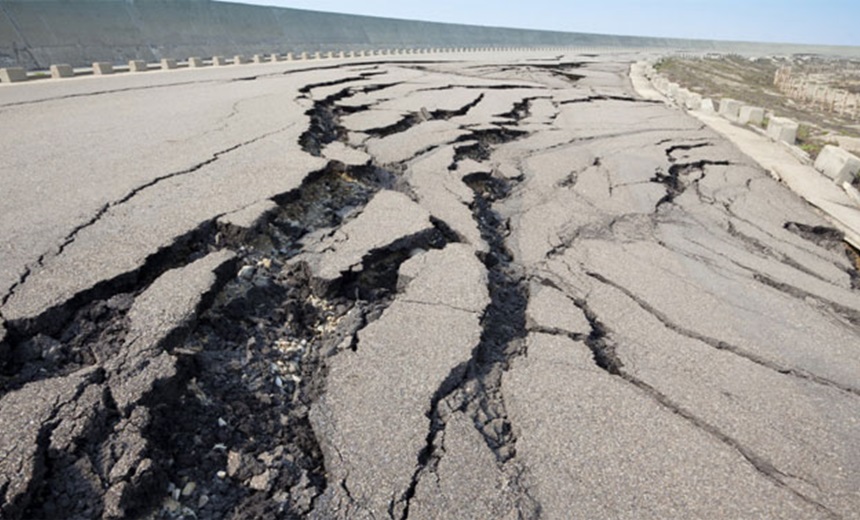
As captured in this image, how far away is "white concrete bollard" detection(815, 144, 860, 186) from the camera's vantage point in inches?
214

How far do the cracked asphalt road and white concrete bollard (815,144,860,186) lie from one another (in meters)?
1.41

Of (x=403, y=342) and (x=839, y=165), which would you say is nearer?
(x=403, y=342)

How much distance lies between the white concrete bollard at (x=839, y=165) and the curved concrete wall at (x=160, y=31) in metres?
17.5

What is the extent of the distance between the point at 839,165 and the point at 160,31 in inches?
813

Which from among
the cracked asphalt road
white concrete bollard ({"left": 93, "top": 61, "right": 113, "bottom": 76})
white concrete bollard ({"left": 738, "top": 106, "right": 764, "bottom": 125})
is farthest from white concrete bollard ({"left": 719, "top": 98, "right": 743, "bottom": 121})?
white concrete bollard ({"left": 93, "top": 61, "right": 113, "bottom": 76})

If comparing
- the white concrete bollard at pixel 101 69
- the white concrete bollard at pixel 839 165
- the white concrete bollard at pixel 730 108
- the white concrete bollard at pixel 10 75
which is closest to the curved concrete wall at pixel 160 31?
the white concrete bollard at pixel 101 69

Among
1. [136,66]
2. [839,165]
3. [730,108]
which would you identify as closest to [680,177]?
[839,165]

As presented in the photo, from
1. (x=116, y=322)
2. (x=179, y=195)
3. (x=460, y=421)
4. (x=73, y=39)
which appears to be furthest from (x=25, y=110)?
(x=73, y=39)

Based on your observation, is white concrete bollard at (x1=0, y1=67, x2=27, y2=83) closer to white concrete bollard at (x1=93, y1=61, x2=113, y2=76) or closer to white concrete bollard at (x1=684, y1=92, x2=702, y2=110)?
white concrete bollard at (x1=93, y1=61, x2=113, y2=76)

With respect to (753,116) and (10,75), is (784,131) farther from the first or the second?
(10,75)

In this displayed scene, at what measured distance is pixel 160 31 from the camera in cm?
1852

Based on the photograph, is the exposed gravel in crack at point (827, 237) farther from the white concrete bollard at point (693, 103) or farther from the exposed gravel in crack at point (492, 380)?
the white concrete bollard at point (693, 103)

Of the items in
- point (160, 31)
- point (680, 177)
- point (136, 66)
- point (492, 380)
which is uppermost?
point (492, 380)

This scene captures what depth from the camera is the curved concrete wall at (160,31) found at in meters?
14.2
